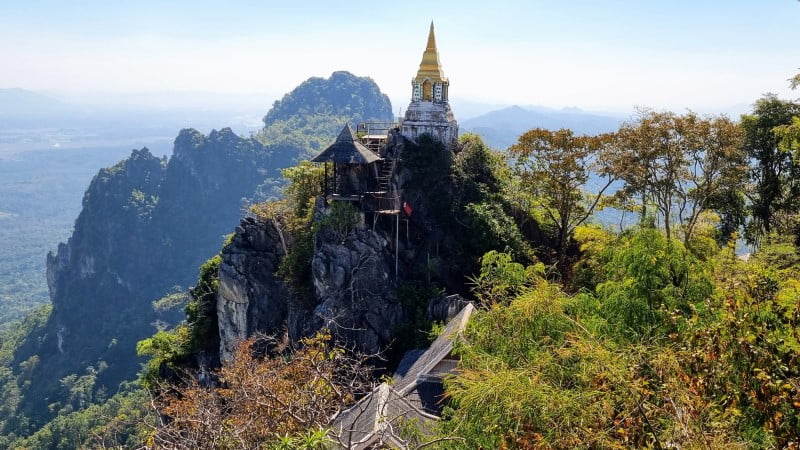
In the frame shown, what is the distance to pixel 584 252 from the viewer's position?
2016 cm

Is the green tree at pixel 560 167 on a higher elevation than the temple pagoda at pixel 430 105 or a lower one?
lower

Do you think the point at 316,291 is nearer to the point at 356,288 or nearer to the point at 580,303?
the point at 356,288

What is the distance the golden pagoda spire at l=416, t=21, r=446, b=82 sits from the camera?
A: 76.4ft

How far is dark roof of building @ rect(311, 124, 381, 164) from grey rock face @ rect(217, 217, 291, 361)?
4.63 meters

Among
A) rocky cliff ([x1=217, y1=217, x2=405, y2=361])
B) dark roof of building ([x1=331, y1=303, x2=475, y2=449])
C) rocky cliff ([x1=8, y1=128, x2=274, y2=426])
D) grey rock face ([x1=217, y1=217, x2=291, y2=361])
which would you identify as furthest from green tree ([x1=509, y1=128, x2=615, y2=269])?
rocky cliff ([x1=8, y1=128, x2=274, y2=426])

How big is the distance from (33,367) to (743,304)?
76584 mm

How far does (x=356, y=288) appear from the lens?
1941cm

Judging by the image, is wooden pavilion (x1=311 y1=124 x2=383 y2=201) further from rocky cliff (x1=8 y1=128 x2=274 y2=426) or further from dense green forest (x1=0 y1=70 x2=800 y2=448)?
rocky cliff (x1=8 y1=128 x2=274 y2=426)

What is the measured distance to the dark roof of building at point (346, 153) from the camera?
20.1m

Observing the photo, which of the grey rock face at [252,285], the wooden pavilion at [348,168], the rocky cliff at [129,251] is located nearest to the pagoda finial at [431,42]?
the wooden pavilion at [348,168]

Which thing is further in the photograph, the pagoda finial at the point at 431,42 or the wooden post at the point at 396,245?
the pagoda finial at the point at 431,42

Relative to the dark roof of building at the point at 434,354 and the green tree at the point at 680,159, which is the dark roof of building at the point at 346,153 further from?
the green tree at the point at 680,159

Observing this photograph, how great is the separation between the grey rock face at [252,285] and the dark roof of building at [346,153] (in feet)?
15.2

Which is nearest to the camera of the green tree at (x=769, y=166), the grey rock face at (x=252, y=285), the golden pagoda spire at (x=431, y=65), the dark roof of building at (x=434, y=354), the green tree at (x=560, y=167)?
Answer: the dark roof of building at (x=434, y=354)
